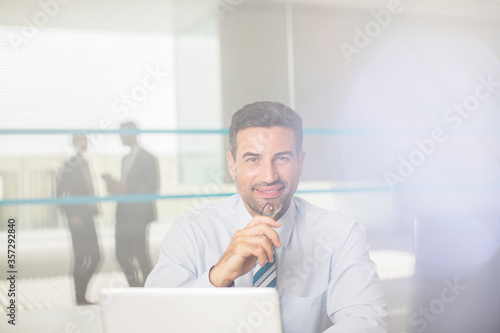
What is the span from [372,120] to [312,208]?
0.68 meters

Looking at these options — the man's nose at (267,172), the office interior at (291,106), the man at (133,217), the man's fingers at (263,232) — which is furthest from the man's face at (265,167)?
the man's fingers at (263,232)

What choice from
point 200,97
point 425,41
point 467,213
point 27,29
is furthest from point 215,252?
point 425,41

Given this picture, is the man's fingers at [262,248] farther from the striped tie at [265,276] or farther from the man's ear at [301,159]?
the man's ear at [301,159]

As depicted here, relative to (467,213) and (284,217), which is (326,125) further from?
(467,213)

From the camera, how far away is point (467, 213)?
2.86 metres

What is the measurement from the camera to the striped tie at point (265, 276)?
86.4 inches

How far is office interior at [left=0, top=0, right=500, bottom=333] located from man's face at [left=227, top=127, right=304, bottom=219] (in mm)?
155

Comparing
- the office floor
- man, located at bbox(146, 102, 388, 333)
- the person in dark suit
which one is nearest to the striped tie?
man, located at bbox(146, 102, 388, 333)

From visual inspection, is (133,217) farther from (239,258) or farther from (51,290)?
(239,258)

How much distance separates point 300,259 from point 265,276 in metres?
0.20

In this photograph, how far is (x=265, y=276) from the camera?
2.23m

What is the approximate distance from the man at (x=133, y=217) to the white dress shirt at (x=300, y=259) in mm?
173

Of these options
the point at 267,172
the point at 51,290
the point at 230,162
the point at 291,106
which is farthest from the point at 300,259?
the point at 51,290

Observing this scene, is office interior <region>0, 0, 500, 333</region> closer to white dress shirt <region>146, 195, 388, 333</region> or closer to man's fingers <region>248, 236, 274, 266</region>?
white dress shirt <region>146, 195, 388, 333</region>
